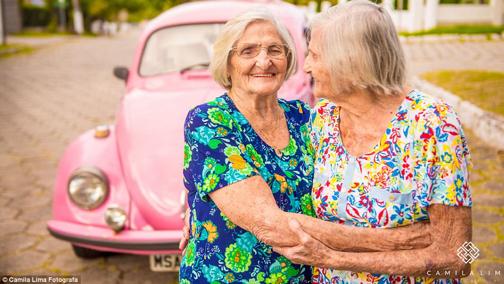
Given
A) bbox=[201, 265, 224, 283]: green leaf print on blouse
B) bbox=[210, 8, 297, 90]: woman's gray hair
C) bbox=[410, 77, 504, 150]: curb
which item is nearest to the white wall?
bbox=[410, 77, 504, 150]: curb

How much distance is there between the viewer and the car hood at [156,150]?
3211 millimetres

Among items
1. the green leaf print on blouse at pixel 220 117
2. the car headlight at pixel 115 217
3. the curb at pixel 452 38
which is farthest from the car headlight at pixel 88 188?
the curb at pixel 452 38

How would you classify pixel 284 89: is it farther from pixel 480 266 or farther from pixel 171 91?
pixel 480 266

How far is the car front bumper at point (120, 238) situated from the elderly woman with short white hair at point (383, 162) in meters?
1.54

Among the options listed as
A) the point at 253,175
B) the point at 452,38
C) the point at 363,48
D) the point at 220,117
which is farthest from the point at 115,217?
the point at 452,38

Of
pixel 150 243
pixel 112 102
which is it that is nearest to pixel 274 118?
pixel 150 243

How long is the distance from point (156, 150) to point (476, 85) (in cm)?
712

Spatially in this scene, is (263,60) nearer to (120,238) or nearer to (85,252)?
(120,238)

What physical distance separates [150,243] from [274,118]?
4.78ft

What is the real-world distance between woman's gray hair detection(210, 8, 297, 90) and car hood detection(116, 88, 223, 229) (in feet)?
4.33

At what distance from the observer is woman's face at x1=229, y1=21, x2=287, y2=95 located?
195cm

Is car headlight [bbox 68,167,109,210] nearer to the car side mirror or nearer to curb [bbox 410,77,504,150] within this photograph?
the car side mirror

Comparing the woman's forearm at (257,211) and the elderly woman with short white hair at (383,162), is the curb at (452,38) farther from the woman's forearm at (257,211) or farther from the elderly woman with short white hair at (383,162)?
the woman's forearm at (257,211)

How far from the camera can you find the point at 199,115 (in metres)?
1.77
